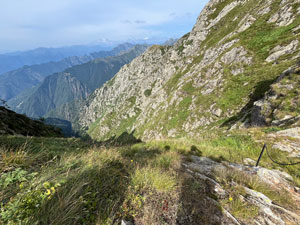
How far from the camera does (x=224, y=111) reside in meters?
27.8

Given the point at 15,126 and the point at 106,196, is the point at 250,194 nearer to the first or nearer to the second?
the point at 106,196

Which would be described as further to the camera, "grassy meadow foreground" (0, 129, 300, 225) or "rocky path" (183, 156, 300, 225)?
"rocky path" (183, 156, 300, 225)

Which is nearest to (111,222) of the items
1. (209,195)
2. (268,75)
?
(209,195)

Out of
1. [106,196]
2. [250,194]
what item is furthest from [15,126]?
[250,194]

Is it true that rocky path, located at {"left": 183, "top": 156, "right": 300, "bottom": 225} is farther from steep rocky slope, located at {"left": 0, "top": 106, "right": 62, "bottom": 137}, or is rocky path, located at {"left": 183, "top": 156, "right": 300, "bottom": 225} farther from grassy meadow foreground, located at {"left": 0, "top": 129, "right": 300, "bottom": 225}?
steep rocky slope, located at {"left": 0, "top": 106, "right": 62, "bottom": 137}

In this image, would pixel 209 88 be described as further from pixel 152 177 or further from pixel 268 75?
pixel 152 177

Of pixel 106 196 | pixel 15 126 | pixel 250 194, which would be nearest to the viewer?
pixel 106 196

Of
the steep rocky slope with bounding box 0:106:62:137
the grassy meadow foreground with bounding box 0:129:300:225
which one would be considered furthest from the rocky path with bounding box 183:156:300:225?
the steep rocky slope with bounding box 0:106:62:137

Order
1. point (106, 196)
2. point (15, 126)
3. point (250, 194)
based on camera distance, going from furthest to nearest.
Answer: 1. point (15, 126)
2. point (250, 194)
3. point (106, 196)

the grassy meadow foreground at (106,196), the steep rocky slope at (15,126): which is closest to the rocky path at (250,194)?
the grassy meadow foreground at (106,196)

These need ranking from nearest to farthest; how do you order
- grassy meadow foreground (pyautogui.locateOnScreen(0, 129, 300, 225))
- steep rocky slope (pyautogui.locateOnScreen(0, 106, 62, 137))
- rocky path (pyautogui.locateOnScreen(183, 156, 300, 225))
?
grassy meadow foreground (pyautogui.locateOnScreen(0, 129, 300, 225)) < rocky path (pyautogui.locateOnScreen(183, 156, 300, 225)) < steep rocky slope (pyautogui.locateOnScreen(0, 106, 62, 137))

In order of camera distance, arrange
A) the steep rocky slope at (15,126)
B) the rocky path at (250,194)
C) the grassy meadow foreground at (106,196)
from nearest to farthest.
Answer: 1. the grassy meadow foreground at (106,196)
2. the rocky path at (250,194)
3. the steep rocky slope at (15,126)

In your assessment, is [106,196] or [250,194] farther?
[250,194]

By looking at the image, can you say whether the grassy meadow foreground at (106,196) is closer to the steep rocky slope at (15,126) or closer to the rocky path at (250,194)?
the rocky path at (250,194)
